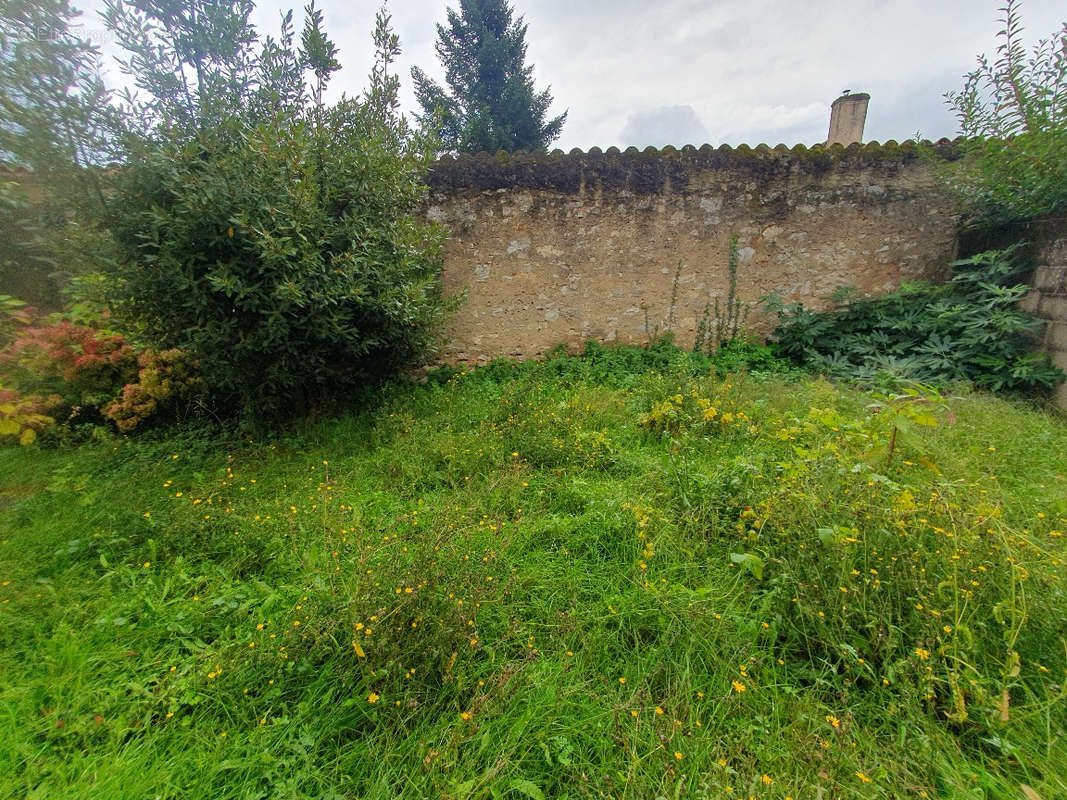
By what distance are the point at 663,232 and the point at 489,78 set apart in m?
17.8

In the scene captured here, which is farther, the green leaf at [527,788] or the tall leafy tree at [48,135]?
the tall leafy tree at [48,135]

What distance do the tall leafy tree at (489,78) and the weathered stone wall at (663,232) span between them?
14.2 meters

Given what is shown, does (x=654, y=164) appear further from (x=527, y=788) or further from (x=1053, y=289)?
(x=527, y=788)

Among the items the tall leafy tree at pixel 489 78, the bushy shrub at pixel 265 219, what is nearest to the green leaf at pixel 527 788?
the bushy shrub at pixel 265 219

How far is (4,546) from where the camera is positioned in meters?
2.52

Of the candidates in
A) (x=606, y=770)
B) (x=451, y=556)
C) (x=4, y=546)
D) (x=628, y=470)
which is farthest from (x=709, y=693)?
(x=4, y=546)

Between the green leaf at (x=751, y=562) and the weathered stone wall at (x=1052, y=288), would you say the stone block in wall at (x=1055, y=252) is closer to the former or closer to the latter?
the weathered stone wall at (x=1052, y=288)

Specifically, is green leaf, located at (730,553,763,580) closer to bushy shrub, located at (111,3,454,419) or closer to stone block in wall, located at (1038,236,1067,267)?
bushy shrub, located at (111,3,454,419)

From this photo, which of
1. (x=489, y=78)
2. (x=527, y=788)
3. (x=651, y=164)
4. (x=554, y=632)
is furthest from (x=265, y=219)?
(x=489, y=78)

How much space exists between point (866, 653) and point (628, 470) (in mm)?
1692

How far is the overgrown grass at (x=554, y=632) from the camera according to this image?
1.41 meters

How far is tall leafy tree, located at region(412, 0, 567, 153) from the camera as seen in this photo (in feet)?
58.9

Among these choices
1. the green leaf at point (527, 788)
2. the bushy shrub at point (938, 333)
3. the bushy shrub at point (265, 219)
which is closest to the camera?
the green leaf at point (527, 788)

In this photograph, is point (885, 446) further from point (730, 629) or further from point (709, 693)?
point (709, 693)
